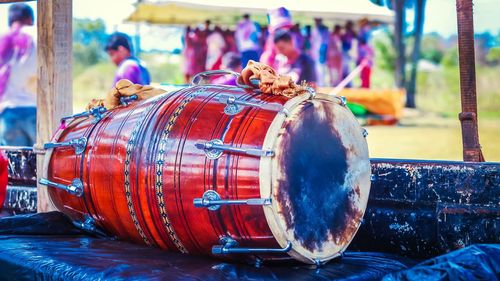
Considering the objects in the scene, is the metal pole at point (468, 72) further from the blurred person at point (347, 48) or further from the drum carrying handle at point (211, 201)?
the blurred person at point (347, 48)

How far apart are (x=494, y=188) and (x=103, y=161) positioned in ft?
5.18

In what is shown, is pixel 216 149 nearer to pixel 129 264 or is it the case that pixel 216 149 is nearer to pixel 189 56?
pixel 129 264

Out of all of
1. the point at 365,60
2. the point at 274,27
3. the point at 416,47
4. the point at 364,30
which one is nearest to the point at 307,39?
the point at 364,30

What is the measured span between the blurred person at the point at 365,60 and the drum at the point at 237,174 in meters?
11.9

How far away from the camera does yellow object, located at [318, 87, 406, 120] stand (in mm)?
13727

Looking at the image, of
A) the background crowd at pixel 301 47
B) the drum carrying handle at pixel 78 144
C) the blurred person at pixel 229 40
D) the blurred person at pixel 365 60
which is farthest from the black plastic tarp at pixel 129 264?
the blurred person at pixel 365 60

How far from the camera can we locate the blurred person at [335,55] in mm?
14548

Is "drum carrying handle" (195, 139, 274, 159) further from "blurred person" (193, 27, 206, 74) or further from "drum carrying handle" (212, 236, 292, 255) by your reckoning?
"blurred person" (193, 27, 206, 74)

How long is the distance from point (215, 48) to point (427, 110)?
4.69 meters

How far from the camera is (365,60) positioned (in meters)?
15.0

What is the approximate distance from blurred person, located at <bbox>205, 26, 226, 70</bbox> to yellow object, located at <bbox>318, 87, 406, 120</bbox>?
2.20 m

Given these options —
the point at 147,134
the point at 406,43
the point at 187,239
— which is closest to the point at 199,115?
the point at 147,134

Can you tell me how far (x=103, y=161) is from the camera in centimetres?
311

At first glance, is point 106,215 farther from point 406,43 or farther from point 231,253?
point 406,43
